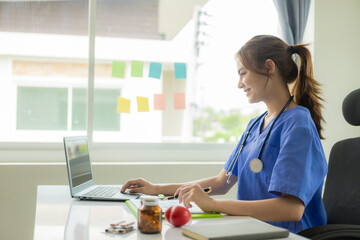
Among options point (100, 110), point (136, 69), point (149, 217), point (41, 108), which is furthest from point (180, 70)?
point (149, 217)

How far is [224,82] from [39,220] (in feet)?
7.00

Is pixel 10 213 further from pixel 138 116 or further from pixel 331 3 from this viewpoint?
pixel 331 3

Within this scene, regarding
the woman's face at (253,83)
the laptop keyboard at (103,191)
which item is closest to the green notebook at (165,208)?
the laptop keyboard at (103,191)

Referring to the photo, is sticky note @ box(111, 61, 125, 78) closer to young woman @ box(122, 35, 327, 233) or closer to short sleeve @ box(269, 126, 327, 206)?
young woman @ box(122, 35, 327, 233)

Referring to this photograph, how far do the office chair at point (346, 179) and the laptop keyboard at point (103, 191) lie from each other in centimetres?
86

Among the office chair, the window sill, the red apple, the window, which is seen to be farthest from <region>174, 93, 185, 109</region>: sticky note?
the red apple

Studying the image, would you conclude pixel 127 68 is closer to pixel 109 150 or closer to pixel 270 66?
pixel 109 150

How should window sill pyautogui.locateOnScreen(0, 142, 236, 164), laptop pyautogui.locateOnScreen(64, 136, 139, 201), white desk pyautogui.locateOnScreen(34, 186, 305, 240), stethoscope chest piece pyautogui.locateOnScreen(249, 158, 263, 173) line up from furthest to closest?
window sill pyautogui.locateOnScreen(0, 142, 236, 164), laptop pyautogui.locateOnScreen(64, 136, 139, 201), stethoscope chest piece pyautogui.locateOnScreen(249, 158, 263, 173), white desk pyautogui.locateOnScreen(34, 186, 305, 240)

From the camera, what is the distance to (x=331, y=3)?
3.09 meters

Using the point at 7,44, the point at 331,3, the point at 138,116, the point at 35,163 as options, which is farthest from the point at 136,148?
the point at 331,3

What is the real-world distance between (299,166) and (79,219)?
27.0 inches

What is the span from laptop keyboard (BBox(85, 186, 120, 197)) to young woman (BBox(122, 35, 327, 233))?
0.23ft

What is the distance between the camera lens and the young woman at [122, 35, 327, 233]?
132 centimetres

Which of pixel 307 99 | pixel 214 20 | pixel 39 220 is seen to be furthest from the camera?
pixel 214 20
